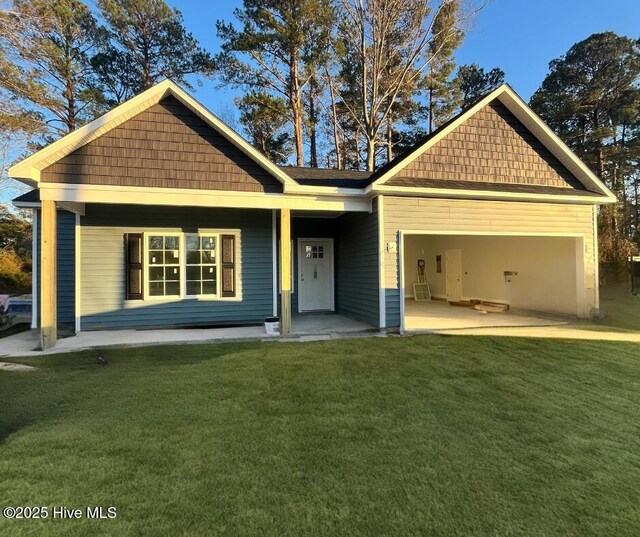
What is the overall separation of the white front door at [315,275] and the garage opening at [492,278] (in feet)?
7.60

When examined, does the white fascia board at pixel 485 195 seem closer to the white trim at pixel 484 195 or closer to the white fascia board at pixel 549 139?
the white trim at pixel 484 195

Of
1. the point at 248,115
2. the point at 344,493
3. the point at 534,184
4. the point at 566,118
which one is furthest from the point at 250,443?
the point at 566,118

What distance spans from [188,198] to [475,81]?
21469 millimetres

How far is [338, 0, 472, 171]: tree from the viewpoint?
17.5 metres

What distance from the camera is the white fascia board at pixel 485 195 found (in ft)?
24.9

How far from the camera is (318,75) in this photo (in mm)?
19797

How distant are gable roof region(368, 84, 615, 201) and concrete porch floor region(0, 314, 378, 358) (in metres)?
3.17

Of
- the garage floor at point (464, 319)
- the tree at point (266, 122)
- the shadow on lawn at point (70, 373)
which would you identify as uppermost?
the tree at point (266, 122)

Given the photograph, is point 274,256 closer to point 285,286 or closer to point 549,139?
point 285,286

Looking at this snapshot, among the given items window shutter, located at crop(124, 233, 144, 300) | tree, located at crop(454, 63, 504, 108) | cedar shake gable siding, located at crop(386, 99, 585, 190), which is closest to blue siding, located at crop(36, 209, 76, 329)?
window shutter, located at crop(124, 233, 144, 300)

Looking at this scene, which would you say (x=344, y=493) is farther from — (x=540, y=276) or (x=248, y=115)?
(x=248, y=115)

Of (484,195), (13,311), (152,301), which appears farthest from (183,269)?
(484,195)

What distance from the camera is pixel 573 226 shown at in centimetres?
888

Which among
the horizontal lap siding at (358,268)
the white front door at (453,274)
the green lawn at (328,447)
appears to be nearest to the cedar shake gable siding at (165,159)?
the horizontal lap siding at (358,268)
